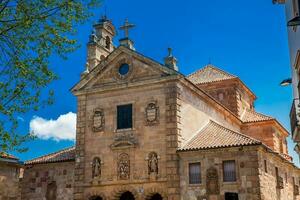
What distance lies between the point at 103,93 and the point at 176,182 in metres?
8.51

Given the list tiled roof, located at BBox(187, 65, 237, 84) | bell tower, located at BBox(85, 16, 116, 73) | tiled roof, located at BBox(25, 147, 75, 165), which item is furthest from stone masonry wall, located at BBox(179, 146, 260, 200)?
tiled roof, located at BBox(187, 65, 237, 84)

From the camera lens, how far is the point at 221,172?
27.0 m

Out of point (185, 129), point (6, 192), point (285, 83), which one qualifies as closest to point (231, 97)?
point (185, 129)

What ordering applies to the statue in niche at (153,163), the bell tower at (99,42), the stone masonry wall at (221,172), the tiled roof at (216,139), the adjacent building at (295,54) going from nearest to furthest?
1. the adjacent building at (295,54)
2. the stone masonry wall at (221,172)
3. the tiled roof at (216,139)
4. the statue in niche at (153,163)
5. the bell tower at (99,42)

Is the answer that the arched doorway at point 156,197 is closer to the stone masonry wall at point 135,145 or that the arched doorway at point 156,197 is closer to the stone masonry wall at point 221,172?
the stone masonry wall at point 135,145

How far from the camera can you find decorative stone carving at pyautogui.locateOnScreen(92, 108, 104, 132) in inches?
1237

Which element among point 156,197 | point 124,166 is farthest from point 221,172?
point 124,166

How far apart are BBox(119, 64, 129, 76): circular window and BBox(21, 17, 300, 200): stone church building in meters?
0.07

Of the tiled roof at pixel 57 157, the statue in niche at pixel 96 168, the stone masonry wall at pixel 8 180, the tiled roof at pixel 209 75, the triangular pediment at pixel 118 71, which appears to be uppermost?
the tiled roof at pixel 209 75

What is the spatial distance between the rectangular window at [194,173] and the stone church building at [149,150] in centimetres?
6

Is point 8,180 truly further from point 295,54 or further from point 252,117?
point 252,117

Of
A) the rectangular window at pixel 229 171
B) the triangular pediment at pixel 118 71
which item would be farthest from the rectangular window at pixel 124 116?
the rectangular window at pixel 229 171

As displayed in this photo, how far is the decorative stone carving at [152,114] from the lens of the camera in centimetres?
2981

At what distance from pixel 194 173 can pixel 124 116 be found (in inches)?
251
